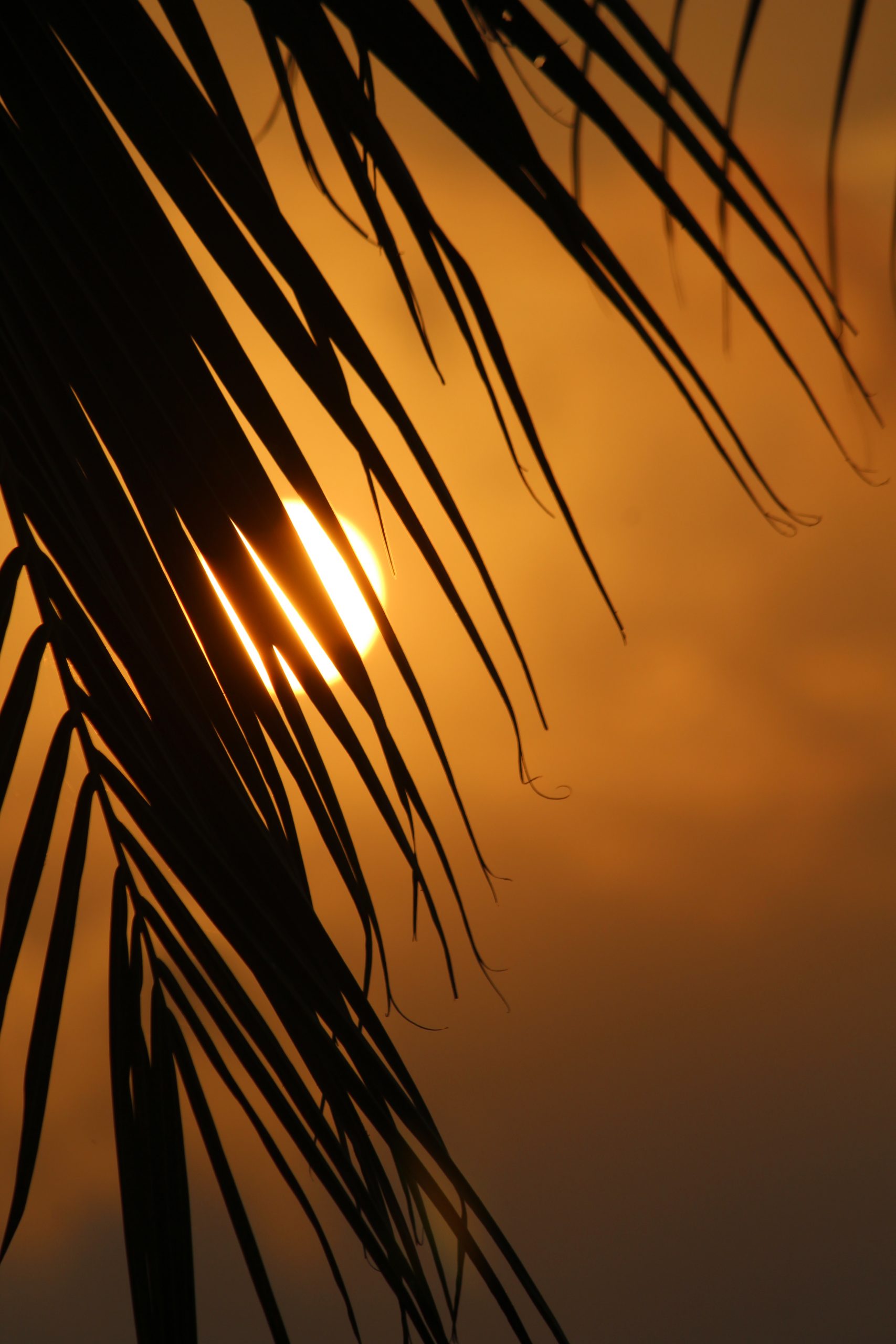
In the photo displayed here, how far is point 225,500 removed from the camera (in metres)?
0.32

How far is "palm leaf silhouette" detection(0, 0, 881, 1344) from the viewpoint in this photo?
22 cm

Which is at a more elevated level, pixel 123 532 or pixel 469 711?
pixel 469 711

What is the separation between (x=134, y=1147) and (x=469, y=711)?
10.5 ft

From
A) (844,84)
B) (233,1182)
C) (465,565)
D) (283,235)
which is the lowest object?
(233,1182)

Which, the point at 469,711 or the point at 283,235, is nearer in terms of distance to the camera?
the point at 283,235

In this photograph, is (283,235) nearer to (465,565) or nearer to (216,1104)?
(465,565)

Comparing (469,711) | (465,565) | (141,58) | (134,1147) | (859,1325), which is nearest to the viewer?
(141,58)

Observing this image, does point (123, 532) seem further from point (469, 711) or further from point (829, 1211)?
point (829, 1211)

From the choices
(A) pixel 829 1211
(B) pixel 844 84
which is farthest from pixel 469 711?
(A) pixel 829 1211

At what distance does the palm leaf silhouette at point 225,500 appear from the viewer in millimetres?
218

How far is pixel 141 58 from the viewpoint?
0.26m

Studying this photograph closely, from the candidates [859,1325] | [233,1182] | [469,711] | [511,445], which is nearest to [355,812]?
[469,711]

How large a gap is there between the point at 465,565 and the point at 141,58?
11.9ft

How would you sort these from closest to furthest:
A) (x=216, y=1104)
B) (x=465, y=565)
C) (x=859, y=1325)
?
(x=465, y=565), (x=216, y=1104), (x=859, y=1325)
